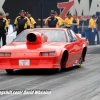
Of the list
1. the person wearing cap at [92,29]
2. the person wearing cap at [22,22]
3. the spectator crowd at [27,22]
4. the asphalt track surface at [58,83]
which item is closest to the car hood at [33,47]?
the asphalt track surface at [58,83]

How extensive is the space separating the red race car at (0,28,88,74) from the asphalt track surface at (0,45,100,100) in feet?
0.91

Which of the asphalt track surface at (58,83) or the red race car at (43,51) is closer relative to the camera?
the asphalt track surface at (58,83)

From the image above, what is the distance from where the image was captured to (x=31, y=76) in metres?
13.2

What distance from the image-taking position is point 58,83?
1168cm

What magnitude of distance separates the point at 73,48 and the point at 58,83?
314 centimetres

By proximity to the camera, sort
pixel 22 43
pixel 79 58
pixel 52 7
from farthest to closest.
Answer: pixel 52 7, pixel 79 58, pixel 22 43

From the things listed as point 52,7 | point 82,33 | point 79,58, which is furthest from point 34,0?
point 79,58

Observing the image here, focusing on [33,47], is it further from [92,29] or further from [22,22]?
[92,29]

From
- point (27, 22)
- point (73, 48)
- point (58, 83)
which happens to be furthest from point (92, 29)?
point (58, 83)

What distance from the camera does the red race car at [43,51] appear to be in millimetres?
13359

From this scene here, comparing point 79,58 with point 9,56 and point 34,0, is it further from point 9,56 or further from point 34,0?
point 34,0

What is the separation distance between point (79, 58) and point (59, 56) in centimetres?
209

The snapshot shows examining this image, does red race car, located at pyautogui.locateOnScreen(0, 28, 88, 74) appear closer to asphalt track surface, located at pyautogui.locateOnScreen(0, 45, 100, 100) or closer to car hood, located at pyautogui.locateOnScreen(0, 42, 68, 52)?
car hood, located at pyautogui.locateOnScreen(0, 42, 68, 52)

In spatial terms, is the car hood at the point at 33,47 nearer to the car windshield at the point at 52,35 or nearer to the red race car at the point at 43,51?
the red race car at the point at 43,51
